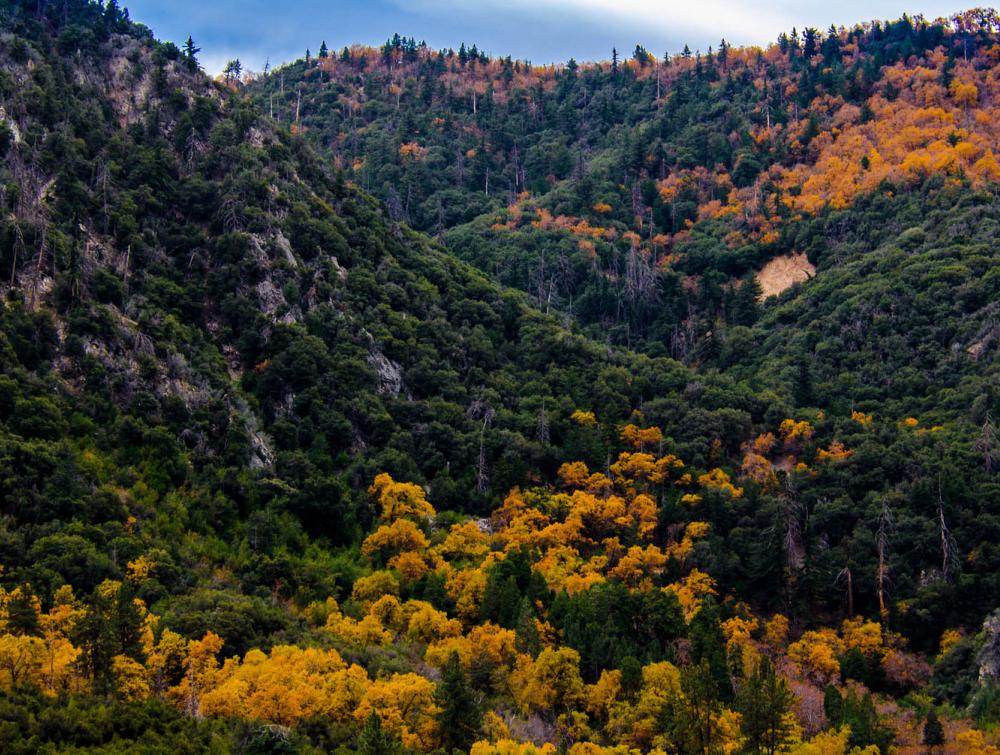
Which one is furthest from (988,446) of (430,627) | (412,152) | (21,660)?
(412,152)

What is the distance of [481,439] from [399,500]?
1036 cm

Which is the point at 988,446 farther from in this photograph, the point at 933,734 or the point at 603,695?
the point at 603,695

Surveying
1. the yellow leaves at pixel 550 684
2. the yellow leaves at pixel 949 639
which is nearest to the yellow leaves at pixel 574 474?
the yellow leaves at pixel 550 684

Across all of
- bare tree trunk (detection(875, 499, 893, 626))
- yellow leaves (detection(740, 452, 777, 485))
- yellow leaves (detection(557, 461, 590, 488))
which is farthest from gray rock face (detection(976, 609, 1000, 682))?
yellow leaves (detection(557, 461, 590, 488))

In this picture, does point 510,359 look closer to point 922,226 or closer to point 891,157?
point 922,226

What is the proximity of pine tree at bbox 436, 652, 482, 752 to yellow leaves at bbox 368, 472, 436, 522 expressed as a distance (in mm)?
26859

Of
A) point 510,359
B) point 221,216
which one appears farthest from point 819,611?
point 221,216

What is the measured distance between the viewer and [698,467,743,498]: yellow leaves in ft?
266

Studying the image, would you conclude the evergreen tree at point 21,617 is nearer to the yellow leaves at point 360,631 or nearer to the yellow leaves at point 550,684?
the yellow leaves at point 360,631

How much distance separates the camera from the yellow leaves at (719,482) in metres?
80.9

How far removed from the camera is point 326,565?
72.0m

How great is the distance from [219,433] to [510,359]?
32038 mm

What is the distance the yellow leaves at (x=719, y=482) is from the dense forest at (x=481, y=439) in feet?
3.70

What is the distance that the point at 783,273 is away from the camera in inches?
4783
